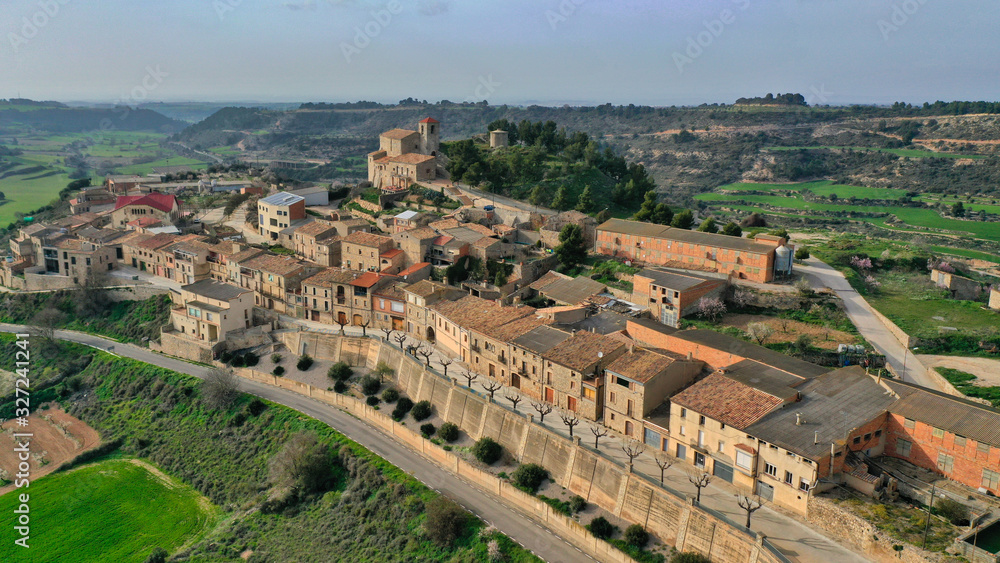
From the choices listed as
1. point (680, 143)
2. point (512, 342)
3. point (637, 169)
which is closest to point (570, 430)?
point (512, 342)

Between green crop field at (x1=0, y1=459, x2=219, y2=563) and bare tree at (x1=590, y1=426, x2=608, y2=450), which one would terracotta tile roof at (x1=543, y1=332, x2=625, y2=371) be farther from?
green crop field at (x1=0, y1=459, x2=219, y2=563)

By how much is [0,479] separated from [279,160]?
5532 inches

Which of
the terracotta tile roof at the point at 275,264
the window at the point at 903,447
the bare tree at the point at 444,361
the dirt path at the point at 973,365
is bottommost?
the bare tree at the point at 444,361

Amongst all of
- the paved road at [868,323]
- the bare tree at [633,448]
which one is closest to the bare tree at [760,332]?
the paved road at [868,323]

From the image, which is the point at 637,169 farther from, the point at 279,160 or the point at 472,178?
the point at 279,160

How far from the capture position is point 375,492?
37312 mm

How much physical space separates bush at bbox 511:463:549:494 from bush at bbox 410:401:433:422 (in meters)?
8.61

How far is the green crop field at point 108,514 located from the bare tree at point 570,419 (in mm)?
20353

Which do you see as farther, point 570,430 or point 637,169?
point 637,169

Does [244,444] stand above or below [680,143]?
below

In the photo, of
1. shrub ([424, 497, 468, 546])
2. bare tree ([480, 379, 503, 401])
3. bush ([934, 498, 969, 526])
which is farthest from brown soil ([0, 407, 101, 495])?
bush ([934, 498, 969, 526])

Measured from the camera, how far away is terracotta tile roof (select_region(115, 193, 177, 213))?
77625mm

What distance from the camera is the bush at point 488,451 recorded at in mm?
36906

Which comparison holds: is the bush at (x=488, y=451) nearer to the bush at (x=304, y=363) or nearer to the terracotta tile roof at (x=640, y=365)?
the terracotta tile roof at (x=640, y=365)
